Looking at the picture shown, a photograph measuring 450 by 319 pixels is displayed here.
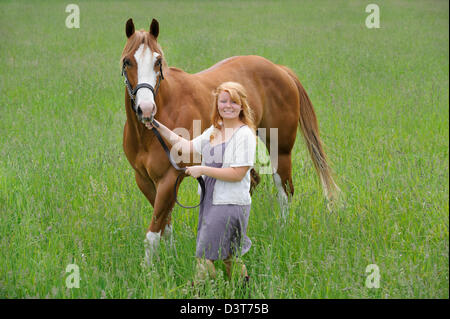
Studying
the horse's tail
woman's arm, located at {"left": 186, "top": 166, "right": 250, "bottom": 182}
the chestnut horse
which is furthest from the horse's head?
the horse's tail

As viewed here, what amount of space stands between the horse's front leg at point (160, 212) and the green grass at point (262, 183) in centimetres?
16

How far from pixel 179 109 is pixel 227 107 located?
2.80 feet

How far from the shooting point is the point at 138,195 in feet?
15.4

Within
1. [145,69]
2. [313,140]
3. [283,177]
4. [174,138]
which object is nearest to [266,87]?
[313,140]

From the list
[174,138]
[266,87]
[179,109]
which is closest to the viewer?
[174,138]

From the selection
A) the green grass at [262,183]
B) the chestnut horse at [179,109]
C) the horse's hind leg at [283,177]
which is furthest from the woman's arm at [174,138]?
the horse's hind leg at [283,177]

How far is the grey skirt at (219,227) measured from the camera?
2924 mm

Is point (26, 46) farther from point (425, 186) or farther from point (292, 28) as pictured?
point (425, 186)

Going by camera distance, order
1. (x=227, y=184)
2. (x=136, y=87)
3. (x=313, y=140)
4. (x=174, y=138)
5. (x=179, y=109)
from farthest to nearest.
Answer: (x=313, y=140)
(x=179, y=109)
(x=174, y=138)
(x=136, y=87)
(x=227, y=184)

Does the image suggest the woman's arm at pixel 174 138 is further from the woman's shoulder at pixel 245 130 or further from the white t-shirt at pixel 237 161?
the woman's shoulder at pixel 245 130

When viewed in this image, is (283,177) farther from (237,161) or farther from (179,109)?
(237,161)

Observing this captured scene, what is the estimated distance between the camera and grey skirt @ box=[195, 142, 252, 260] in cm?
292

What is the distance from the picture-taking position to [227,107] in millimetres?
2947

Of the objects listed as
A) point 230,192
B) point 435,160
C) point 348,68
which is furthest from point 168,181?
point 348,68
